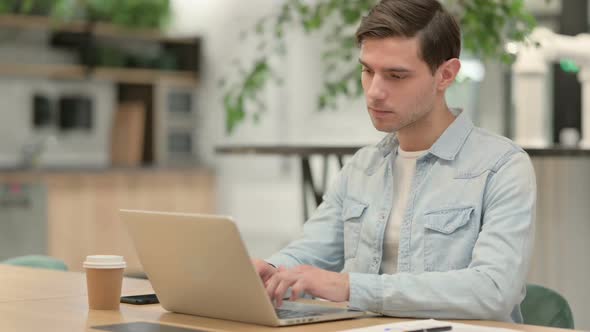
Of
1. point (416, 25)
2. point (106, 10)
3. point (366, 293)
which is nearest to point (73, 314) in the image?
point (366, 293)

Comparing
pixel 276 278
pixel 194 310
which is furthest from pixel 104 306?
pixel 276 278

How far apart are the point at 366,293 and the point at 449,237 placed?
28cm

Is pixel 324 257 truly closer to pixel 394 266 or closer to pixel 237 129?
pixel 394 266

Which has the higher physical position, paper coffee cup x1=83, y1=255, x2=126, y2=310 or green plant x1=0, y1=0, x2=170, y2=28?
green plant x1=0, y1=0, x2=170, y2=28

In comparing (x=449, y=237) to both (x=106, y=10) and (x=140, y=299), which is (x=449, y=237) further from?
(x=106, y=10)

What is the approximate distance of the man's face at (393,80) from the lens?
78.4 inches

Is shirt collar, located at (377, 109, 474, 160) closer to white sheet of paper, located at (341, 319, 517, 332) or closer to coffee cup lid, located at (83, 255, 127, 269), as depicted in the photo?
white sheet of paper, located at (341, 319, 517, 332)

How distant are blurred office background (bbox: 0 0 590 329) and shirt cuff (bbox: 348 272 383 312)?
427cm

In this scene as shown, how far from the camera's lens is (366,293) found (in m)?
1.80

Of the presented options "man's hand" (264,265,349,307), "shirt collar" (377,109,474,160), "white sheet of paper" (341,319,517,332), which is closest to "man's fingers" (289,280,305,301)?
"man's hand" (264,265,349,307)

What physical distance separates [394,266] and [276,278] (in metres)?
0.41

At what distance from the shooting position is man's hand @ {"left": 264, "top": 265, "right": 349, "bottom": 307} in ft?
5.80

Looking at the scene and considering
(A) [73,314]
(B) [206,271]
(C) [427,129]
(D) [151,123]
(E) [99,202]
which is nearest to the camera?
(B) [206,271]

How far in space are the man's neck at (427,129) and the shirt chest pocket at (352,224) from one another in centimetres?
16
